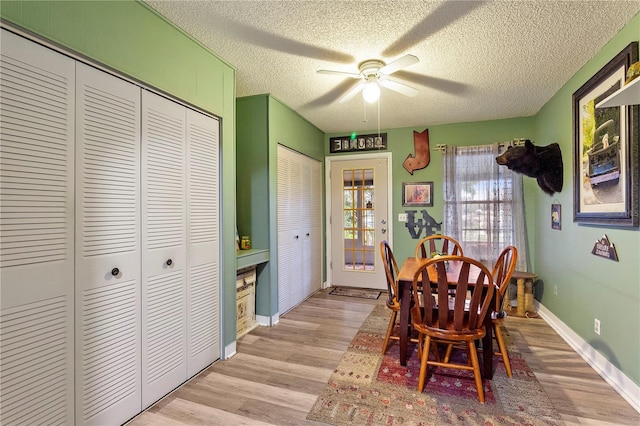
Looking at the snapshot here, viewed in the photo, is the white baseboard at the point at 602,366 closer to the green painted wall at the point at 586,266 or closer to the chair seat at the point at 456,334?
the green painted wall at the point at 586,266

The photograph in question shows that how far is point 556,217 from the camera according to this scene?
309cm

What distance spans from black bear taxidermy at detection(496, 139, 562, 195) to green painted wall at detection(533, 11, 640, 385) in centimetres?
9

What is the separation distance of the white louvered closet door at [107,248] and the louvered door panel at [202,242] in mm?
414

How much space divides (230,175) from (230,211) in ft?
0.99

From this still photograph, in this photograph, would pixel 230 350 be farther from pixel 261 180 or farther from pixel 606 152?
pixel 606 152

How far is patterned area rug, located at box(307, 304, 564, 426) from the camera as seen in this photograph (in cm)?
175

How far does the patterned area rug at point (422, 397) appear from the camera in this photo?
1.75 meters

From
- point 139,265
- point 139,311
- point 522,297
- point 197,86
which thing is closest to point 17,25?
point 197,86

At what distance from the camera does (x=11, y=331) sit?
123 cm

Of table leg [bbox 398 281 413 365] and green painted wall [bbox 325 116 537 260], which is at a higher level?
green painted wall [bbox 325 116 537 260]

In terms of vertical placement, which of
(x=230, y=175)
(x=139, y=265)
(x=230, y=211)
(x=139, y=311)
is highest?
(x=230, y=175)

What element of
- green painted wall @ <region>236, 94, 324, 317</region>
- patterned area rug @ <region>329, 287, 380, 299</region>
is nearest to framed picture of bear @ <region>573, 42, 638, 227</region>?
patterned area rug @ <region>329, 287, 380, 299</region>

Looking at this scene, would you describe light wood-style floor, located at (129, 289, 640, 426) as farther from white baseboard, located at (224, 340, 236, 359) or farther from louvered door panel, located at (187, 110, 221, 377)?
louvered door panel, located at (187, 110, 221, 377)

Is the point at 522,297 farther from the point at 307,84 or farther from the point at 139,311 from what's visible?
the point at 139,311
